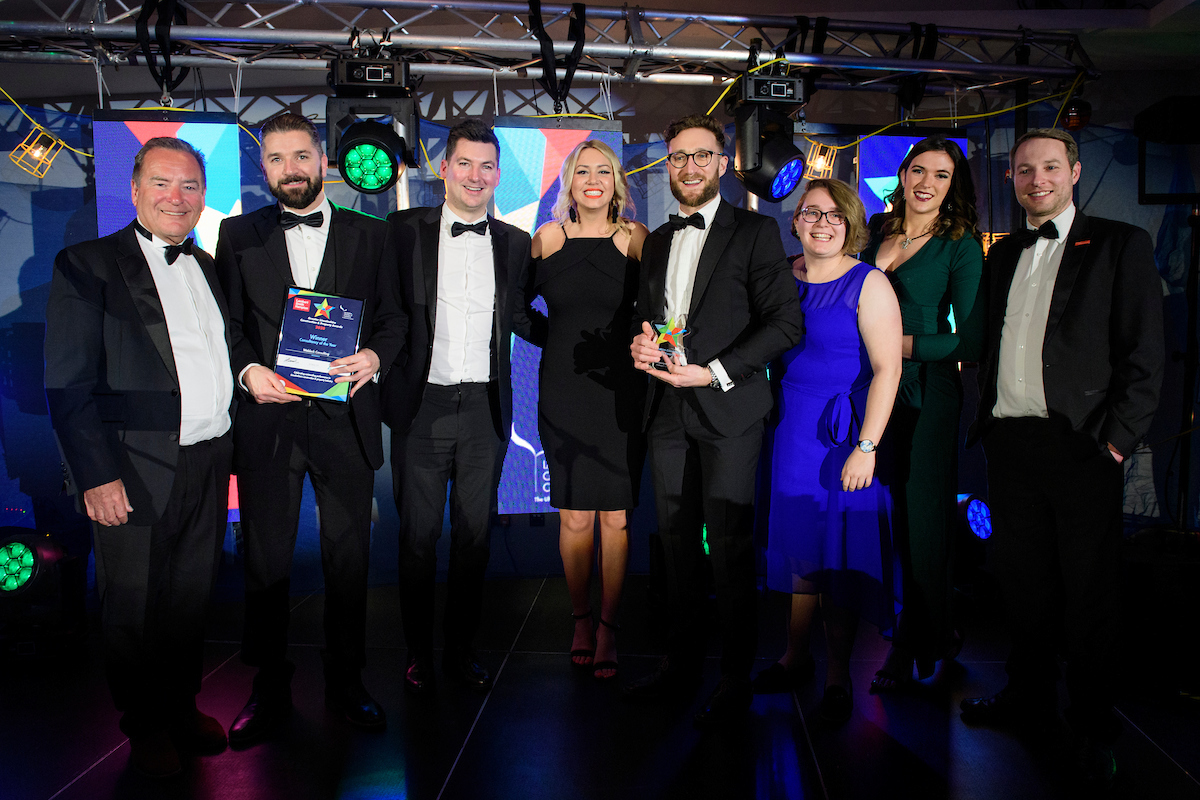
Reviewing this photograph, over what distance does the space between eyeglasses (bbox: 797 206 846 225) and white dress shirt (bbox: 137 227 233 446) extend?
6.94 feet

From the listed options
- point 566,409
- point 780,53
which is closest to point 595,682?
point 566,409

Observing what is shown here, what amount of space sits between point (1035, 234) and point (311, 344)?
2.53 m

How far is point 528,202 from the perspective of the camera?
14.9 ft

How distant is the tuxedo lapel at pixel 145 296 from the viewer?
2.37m

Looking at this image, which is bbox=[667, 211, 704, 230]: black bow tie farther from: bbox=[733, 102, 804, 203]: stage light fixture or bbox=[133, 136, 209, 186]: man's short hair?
bbox=[133, 136, 209, 186]: man's short hair

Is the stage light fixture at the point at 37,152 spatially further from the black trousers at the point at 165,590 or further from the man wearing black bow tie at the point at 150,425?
the black trousers at the point at 165,590

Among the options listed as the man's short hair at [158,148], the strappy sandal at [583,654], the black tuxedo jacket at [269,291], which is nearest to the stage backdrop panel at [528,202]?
the strappy sandal at [583,654]

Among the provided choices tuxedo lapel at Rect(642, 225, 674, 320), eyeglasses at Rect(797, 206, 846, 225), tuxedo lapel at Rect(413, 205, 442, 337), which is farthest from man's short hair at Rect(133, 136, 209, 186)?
eyeglasses at Rect(797, 206, 846, 225)

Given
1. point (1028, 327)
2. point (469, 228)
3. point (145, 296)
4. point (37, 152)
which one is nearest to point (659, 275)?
point (469, 228)

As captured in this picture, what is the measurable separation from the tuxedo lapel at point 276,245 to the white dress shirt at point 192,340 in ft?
0.78

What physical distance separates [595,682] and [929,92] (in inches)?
177

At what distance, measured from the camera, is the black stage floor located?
2354 mm

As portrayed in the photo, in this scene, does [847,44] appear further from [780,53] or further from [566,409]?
[566,409]

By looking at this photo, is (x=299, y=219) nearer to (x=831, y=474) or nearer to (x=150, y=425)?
(x=150, y=425)
